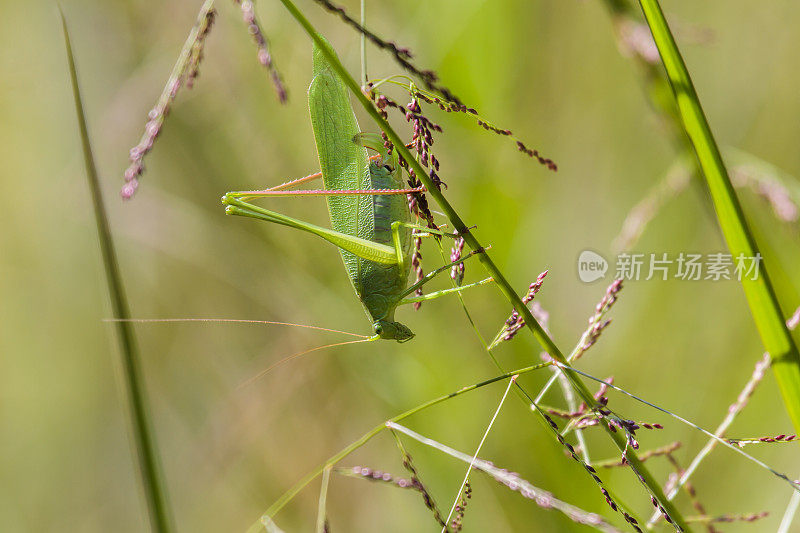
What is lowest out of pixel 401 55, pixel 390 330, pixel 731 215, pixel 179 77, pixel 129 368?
pixel 129 368

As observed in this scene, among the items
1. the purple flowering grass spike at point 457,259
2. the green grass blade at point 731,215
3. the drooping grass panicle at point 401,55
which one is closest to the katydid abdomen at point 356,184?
the purple flowering grass spike at point 457,259

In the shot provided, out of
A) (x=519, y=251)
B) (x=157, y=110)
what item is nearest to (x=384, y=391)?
(x=519, y=251)

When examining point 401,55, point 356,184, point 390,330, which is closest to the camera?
point 401,55

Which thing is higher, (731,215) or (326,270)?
(731,215)

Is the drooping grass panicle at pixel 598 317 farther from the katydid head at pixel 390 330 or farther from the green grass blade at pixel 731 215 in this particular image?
the katydid head at pixel 390 330

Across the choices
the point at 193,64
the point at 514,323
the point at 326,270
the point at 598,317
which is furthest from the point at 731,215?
the point at 326,270

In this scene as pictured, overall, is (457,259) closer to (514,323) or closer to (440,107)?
(514,323)

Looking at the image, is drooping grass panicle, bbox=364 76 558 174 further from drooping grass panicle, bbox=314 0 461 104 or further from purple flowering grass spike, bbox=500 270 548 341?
purple flowering grass spike, bbox=500 270 548 341
